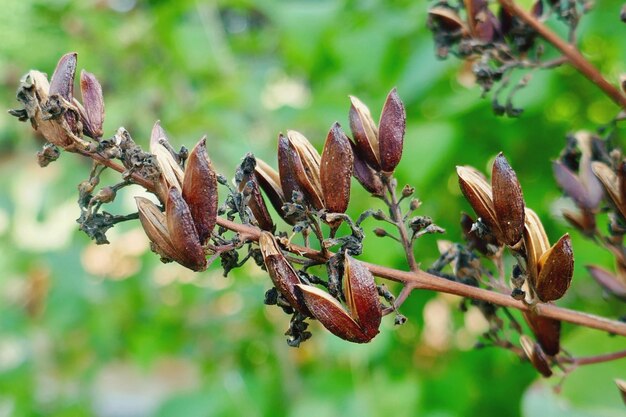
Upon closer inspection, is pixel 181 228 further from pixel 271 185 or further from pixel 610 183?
pixel 610 183

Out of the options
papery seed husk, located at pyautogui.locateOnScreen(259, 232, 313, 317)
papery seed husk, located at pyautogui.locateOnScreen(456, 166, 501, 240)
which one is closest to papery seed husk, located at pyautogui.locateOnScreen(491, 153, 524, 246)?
papery seed husk, located at pyautogui.locateOnScreen(456, 166, 501, 240)

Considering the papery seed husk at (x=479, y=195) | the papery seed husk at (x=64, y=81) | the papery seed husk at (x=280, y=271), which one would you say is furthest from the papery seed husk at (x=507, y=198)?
the papery seed husk at (x=64, y=81)

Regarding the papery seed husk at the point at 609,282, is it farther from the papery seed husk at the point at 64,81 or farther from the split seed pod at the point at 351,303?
the papery seed husk at the point at 64,81

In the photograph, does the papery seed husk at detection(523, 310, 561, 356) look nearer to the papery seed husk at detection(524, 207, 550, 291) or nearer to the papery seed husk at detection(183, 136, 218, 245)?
the papery seed husk at detection(524, 207, 550, 291)

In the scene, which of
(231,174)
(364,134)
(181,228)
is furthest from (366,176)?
(231,174)

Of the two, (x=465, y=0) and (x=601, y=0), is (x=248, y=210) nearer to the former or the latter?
(x=465, y=0)

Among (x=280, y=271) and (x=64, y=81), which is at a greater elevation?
Answer: (x=64, y=81)
